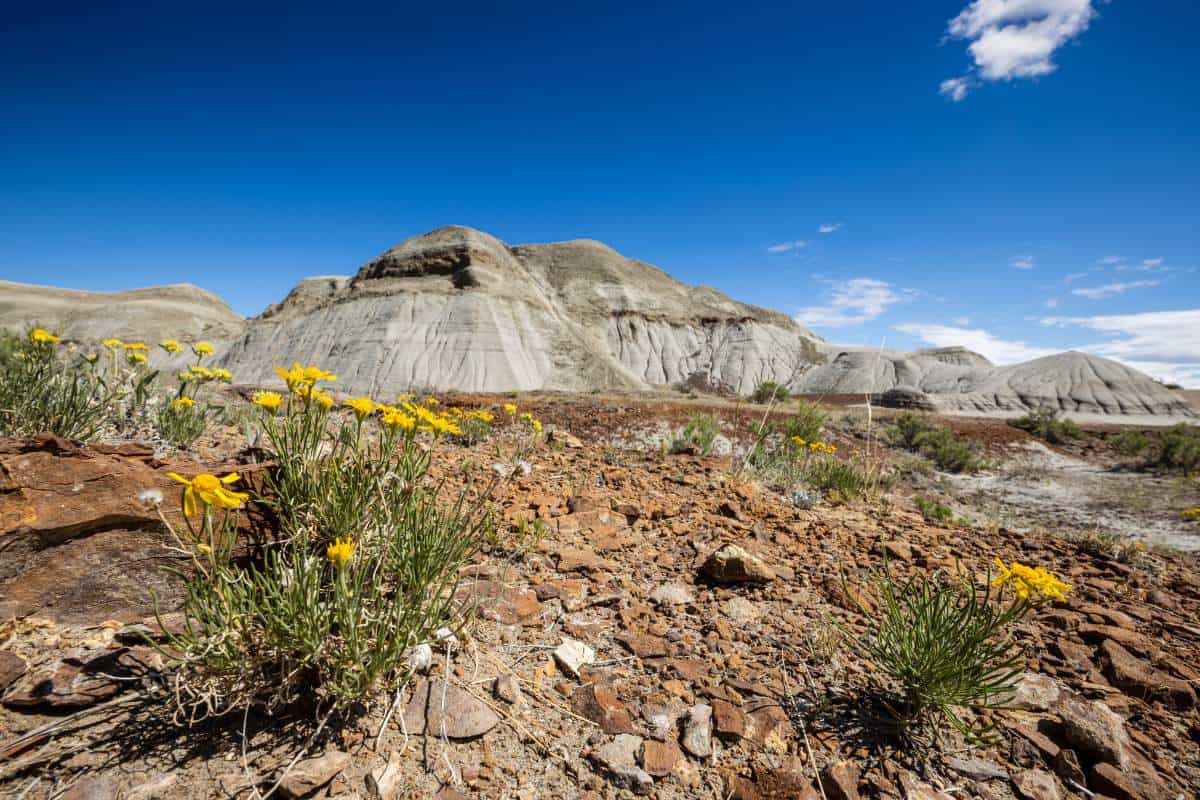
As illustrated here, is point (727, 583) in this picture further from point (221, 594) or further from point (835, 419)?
point (835, 419)

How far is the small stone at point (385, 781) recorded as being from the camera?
1490 millimetres

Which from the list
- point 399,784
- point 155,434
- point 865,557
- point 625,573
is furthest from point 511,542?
point 155,434

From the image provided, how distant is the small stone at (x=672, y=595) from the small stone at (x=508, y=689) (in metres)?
0.96

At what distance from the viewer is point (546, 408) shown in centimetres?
1391

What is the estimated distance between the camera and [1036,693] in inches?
84.9

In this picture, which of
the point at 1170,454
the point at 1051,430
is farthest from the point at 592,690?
the point at 1051,430

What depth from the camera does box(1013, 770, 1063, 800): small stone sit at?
171 centimetres

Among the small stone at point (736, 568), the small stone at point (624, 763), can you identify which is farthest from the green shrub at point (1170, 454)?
the small stone at point (624, 763)

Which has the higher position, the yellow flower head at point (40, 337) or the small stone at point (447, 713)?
the yellow flower head at point (40, 337)

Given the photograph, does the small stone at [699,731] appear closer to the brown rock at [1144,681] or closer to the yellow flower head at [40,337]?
the brown rock at [1144,681]

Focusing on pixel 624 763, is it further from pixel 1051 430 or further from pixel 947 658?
pixel 1051 430

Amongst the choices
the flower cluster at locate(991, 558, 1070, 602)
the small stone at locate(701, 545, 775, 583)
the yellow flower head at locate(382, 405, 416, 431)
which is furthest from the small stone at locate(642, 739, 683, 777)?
the yellow flower head at locate(382, 405, 416, 431)

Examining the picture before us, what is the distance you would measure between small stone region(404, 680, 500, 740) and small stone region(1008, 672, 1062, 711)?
2202 millimetres

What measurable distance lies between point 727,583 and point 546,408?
37.0ft
